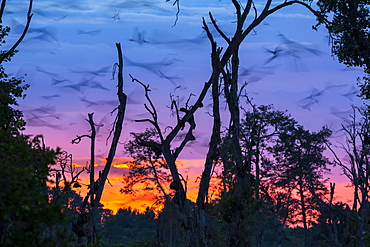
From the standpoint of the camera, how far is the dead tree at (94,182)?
23.1m

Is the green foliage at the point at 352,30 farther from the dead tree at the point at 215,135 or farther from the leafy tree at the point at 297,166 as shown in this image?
the leafy tree at the point at 297,166

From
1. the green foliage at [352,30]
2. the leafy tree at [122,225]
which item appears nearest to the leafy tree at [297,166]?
the green foliage at [352,30]

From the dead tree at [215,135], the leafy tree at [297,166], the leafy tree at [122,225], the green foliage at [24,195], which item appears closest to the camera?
the green foliage at [24,195]

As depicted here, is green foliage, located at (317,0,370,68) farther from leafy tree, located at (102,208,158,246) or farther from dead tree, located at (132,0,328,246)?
leafy tree, located at (102,208,158,246)

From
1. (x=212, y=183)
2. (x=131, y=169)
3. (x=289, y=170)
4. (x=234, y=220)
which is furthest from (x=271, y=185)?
(x=234, y=220)

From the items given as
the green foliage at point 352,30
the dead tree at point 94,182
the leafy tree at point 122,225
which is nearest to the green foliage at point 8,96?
the dead tree at point 94,182

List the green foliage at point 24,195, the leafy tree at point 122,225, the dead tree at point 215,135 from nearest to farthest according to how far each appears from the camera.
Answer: the green foliage at point 24,195 → the dead tree at point 215,135 → the leafy tree at point 122,225

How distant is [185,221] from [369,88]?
1360cm

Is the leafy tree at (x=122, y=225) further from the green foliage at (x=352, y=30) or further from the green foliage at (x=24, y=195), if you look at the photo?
the green foliage at (x=24, y=195)

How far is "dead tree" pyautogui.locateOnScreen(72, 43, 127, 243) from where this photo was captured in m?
23.1

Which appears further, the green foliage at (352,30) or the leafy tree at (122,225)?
the leafy tree at (122,225)

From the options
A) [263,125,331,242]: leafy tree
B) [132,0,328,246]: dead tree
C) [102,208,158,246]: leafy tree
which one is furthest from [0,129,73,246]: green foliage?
[102,208,158,246]: leafy tree

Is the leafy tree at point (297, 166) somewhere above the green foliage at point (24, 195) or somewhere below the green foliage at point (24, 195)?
above

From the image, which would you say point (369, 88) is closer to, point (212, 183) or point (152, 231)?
point (212, 183)
